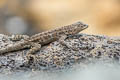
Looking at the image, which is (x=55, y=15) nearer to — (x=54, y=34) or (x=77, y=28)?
(x=77, y=28)

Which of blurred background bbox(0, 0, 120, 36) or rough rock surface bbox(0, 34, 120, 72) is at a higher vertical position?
blurred background bbox(0, 0, 120, 36)

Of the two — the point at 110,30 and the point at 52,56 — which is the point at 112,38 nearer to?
the point at 52,56

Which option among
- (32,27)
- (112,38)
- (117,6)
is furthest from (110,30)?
(112,38)

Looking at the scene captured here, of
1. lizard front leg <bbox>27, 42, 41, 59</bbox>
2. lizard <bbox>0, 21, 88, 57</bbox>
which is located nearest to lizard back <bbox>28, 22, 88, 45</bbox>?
lizard <bbox>0, 21, 88, 57</bbox>

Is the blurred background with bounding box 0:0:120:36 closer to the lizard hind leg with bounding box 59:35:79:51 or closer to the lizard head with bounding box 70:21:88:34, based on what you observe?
the lizard head with bounding box 70:21:88:34

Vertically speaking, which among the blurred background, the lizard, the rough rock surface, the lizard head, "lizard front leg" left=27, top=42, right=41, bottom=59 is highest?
the blurred background

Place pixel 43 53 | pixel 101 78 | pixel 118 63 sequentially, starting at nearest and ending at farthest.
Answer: pixel 101 78, pixel 118 63, pixel 43 53

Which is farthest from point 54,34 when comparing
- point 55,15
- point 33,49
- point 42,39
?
point 55,15
